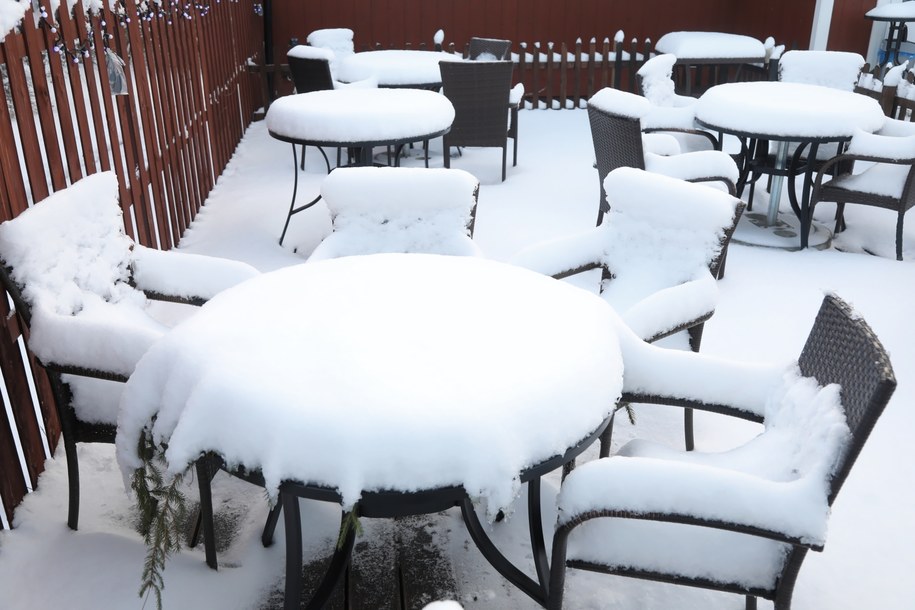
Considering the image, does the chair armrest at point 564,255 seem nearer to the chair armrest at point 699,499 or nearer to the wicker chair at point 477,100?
the chair armrest at point 699,499

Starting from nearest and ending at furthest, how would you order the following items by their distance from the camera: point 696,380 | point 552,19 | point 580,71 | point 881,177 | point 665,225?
1. point 696,380
2. point 665,225
3. point 881,177
4. point 580,71
5. point 552,19

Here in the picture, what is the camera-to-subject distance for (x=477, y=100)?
6387 mm

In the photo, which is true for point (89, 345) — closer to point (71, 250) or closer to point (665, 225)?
point (71, 250)

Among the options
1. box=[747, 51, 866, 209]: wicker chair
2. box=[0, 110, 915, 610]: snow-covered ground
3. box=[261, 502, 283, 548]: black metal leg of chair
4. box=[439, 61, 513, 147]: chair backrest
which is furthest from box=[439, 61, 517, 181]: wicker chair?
box=[261, 502, 283, 548]: black metal leg of chair

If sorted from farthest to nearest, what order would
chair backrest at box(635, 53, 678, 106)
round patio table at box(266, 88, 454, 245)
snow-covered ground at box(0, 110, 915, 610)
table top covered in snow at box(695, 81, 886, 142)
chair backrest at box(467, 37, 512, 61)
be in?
chair backrest at box(467, 37, 512, 61), chair backrest at box(635, 53, 678, 106), table top covered in snow at box(695, 81, 886, 142), round patio table at box(266, 88, 454, 245), snow-covered ground at box(0, 110, 915, 610)

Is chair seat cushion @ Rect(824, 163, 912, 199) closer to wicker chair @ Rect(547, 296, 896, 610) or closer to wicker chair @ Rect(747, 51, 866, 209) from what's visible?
wicker chair @ Rect(747, 51, 866, 209)

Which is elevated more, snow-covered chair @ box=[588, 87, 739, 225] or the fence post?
snow-covered chair @ box=[588, 87, 739, 225]

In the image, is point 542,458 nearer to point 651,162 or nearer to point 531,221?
point 651,162

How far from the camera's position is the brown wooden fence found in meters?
2.64

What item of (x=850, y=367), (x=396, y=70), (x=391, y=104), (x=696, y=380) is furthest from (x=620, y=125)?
(x=396, y=70)

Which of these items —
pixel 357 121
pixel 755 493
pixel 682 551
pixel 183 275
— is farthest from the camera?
pixel 357 121

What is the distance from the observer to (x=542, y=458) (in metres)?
1.63

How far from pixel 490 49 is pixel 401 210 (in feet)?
17.2

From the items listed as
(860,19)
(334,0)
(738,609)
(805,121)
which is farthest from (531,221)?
(860,19)
